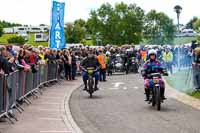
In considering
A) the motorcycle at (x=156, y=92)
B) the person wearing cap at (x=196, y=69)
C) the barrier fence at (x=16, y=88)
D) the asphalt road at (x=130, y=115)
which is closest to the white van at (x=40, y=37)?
the barrier fence at (x=16, y=88)

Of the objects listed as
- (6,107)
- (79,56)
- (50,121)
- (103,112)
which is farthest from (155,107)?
(79,56)

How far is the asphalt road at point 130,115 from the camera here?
43.6ft

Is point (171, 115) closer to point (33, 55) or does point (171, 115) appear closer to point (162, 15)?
point (33, 55)

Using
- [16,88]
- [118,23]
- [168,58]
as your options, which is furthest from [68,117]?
[118,23]

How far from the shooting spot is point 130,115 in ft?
52.5

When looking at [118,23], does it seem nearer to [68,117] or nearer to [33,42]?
[33,42]

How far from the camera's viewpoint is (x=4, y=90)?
13.9 meters

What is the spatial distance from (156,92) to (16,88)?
4.28 meters

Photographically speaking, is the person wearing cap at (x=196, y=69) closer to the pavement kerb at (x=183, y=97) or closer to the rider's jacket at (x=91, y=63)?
the pavement kerb at (x=183, y=97)

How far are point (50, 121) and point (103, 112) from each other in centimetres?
252

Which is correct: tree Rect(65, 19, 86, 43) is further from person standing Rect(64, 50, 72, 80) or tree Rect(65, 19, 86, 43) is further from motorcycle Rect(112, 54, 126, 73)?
person standing Rect(64, 50, 72, 80)

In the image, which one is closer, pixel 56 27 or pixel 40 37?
pixel 56 27

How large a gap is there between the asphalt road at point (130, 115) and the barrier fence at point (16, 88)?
5.12 feet

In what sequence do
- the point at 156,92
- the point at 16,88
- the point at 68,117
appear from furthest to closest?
the point at 156,92, the point at 16,88, the point at 68,117
